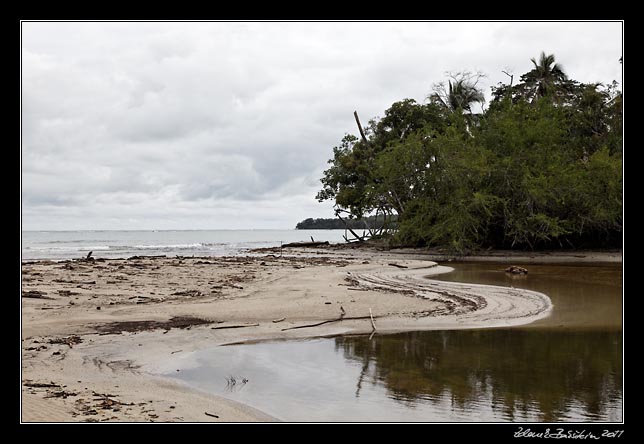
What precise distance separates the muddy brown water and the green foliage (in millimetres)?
21667

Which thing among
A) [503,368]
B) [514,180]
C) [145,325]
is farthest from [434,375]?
[514,180]

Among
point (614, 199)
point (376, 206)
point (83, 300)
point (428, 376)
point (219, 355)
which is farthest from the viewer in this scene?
point (376, 206)

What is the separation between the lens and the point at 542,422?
17.4ft

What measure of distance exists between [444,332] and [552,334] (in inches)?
73.9

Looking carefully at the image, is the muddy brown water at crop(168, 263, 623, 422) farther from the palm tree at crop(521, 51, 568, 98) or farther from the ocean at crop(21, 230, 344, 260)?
the palm tree at crop(521, 51, 568, 98)

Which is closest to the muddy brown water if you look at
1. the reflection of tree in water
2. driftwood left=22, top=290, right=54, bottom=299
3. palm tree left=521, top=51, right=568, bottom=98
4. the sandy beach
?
the reflection of tree in water

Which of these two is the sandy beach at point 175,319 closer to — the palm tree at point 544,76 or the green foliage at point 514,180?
the green foliage at point 514,180

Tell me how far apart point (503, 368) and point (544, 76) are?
43.7 meters

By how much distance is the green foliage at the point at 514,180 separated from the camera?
31.1 metres

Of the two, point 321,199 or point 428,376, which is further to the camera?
point 321,199

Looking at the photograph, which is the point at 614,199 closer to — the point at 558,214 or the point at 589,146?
the point at 558,214

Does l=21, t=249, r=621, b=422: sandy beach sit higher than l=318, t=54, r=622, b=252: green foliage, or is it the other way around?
l=318, t=54, r=622, b=252: green foliage

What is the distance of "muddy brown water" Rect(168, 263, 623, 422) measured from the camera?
5.71 metres

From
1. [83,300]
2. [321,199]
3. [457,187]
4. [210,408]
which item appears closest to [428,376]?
[210,408]
